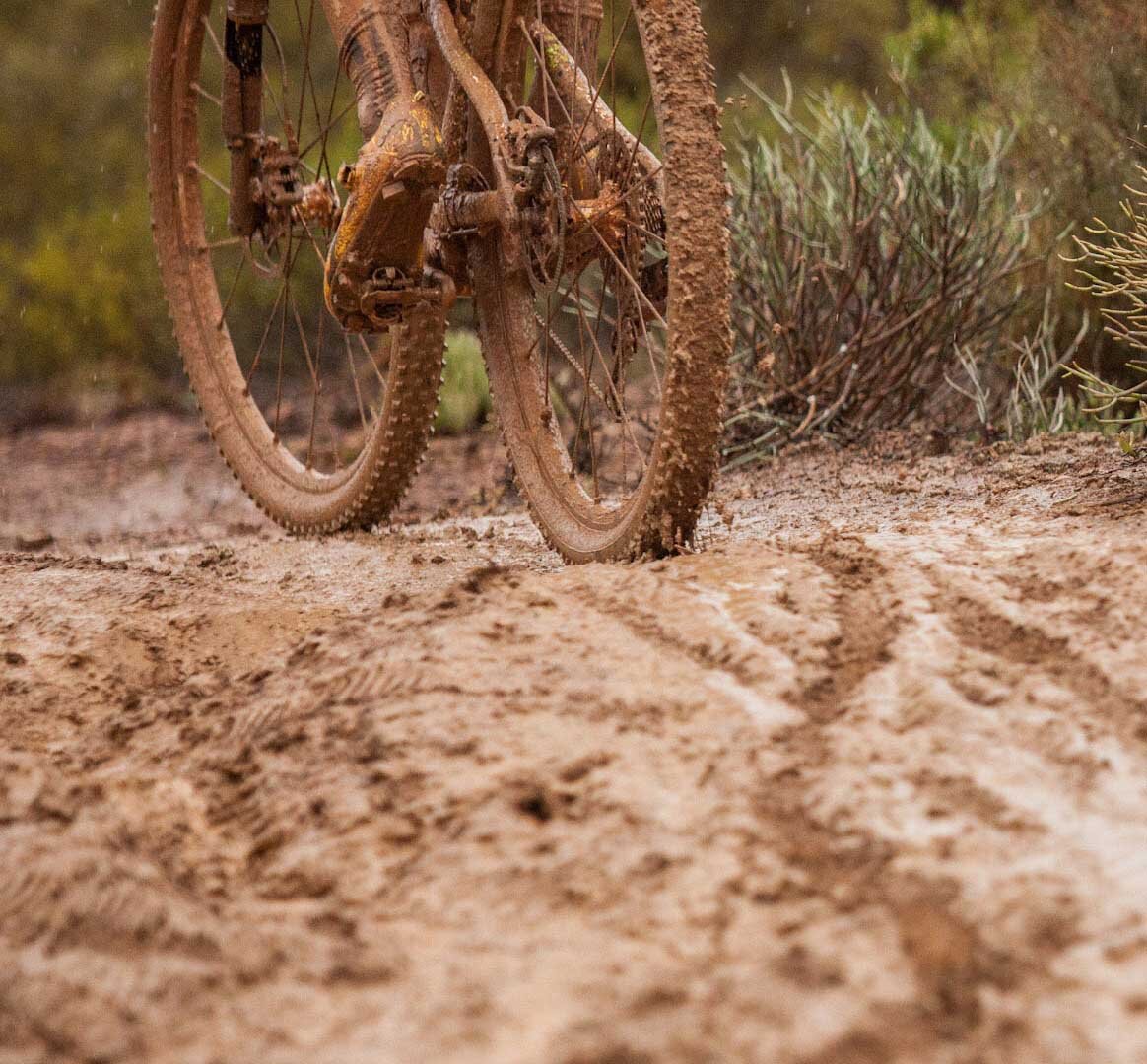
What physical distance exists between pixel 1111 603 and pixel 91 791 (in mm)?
1047

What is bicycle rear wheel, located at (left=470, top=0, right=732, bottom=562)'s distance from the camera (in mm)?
1754

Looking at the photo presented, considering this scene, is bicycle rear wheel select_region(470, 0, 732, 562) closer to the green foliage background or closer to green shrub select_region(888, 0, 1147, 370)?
green shrub select_region(888, 0, 1147, 370)

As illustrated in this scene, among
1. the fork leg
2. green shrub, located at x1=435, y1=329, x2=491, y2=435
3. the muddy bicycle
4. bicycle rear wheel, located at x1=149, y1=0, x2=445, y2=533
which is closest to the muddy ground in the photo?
the muddy bicycle

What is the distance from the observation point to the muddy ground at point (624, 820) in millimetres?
880

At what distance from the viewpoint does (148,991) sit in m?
0.94

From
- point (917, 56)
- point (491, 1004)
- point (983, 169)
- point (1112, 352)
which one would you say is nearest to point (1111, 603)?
point (491, 1004)

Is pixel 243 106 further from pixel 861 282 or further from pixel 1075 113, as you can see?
pixel 1075 113

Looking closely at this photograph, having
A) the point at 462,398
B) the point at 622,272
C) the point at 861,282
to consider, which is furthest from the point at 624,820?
the point at 462,398

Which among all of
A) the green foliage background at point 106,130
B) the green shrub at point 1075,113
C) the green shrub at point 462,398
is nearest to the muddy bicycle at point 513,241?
the green shrub at point 1075,113

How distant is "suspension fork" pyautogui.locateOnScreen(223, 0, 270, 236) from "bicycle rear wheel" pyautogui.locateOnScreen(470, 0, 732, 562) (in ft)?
2.37

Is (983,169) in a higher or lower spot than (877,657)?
higher

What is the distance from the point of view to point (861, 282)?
3.59 metres

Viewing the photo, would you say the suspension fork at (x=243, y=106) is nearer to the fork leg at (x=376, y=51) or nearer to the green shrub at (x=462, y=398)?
the fork leg at (x=376, y=51)

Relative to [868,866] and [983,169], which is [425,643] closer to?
[868,866]
